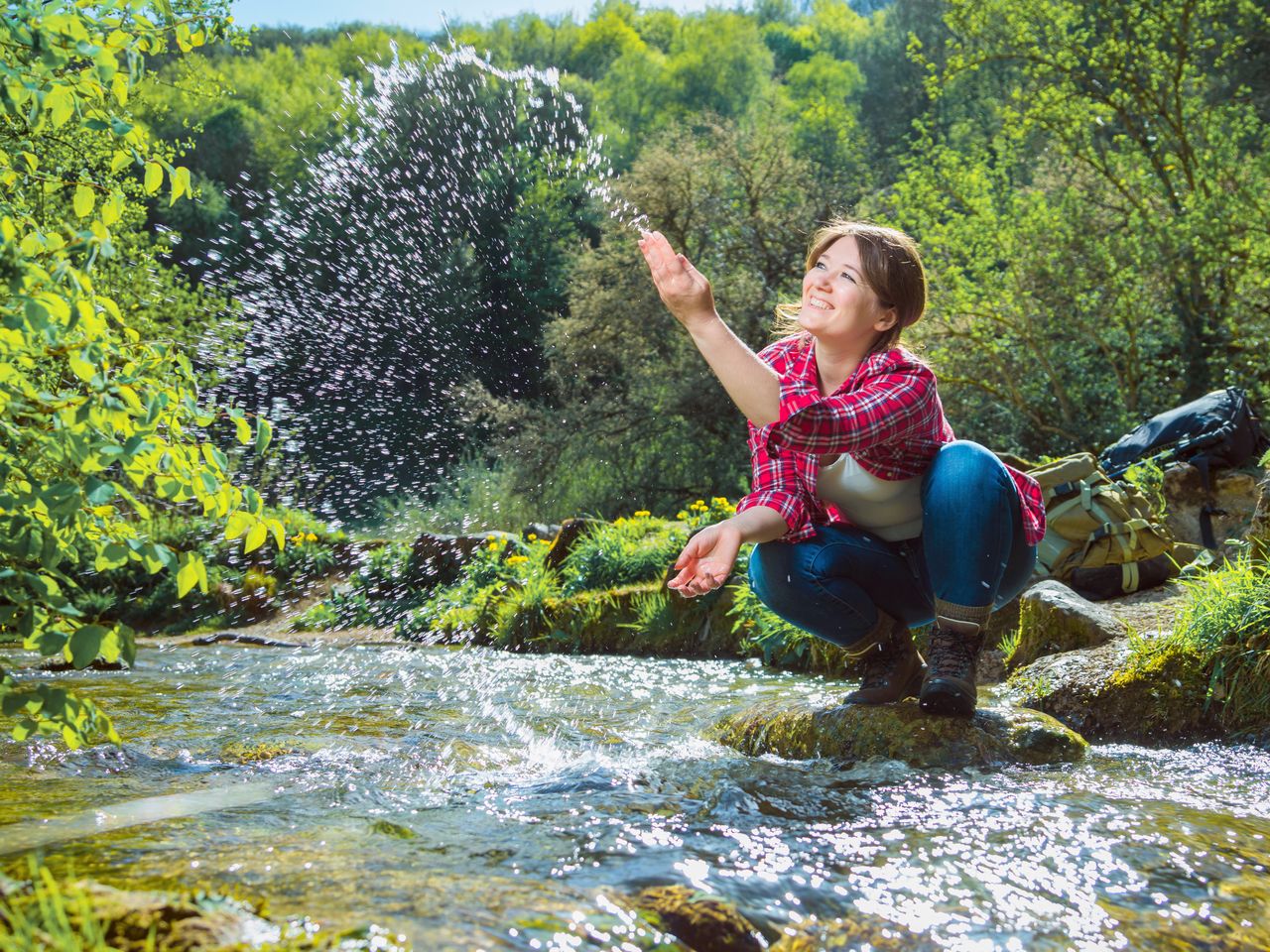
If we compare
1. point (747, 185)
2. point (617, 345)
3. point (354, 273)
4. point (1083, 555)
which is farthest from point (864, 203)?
point (354, 273)

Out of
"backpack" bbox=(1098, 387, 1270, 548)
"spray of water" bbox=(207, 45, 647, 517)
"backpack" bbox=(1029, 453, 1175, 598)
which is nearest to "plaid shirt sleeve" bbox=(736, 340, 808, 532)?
"backpack" bbox=(1029, 453, 1175, 598)

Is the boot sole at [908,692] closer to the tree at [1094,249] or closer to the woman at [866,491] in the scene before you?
the woman at [866,491]

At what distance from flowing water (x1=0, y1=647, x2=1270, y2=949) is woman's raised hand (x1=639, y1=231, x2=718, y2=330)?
1135mm

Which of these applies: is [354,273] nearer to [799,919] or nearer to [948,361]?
[948,361]

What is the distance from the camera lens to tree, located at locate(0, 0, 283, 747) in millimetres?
1553

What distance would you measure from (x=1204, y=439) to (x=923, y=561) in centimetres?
504

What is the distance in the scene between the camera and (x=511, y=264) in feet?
84.9

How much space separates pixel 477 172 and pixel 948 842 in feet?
94.8

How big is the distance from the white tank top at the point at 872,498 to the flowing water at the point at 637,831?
2.19 ft

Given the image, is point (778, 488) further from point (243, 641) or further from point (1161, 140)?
point (1161, 140)

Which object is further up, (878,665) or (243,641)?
(878,665)

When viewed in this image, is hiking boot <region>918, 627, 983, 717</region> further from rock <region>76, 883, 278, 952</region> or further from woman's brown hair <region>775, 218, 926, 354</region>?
rock <region>76, 883, 278, 952</region>

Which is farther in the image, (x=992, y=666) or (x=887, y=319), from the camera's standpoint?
(x=992, y=666)

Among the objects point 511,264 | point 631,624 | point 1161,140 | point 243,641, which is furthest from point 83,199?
point 511,264
